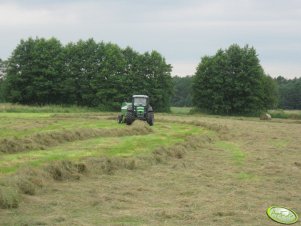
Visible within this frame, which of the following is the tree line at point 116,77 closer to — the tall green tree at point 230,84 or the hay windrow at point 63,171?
the tall green tree at point 230,84

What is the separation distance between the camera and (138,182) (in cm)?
1202

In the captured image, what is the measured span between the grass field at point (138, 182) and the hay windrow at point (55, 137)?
42mm

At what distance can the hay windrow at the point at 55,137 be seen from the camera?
15855 mm

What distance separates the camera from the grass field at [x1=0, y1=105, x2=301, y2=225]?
8.73 m

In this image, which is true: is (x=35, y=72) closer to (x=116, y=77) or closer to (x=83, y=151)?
(x=116, y=77)

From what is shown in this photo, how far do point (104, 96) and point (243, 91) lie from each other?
58.1 ft

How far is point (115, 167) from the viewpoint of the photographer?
13.6 m

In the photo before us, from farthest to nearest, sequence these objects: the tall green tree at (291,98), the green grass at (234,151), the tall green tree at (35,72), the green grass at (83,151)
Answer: the tall green tree at (291,98) < the tall green tree at (35,72) < the green grass at (234,151) < the green grass at (83,151)

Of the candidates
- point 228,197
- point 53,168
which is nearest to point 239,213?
point 228,197

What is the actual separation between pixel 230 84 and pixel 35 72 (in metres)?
25.4

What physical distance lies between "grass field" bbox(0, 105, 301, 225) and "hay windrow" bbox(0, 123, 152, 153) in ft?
0.14

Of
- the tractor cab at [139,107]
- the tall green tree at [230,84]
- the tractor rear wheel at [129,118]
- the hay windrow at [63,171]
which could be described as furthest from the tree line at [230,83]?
the hay windrow at [63,171]

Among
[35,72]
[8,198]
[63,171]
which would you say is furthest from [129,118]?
[35,72]

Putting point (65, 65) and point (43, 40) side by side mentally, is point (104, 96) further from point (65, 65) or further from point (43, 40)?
point (43, 40)
